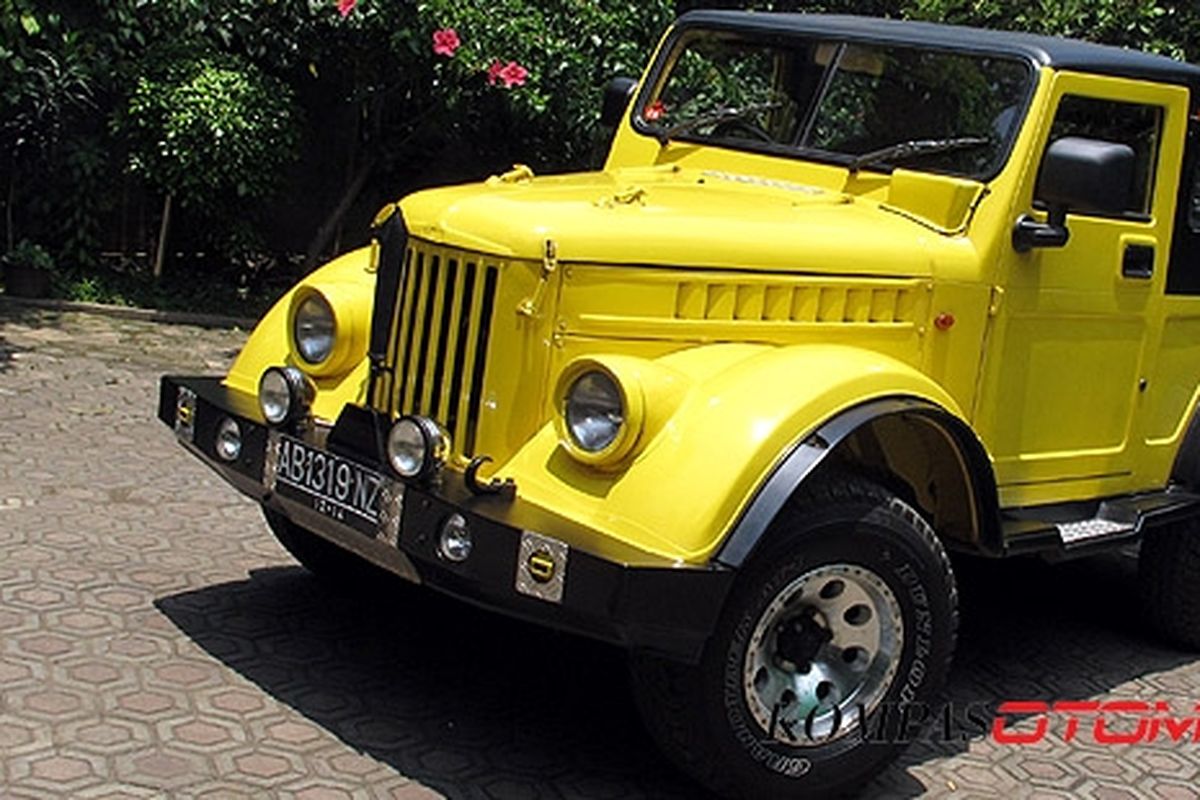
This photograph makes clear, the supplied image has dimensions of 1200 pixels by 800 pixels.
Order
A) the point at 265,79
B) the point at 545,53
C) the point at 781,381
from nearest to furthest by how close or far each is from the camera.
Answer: the point at 781,381 < the point at 545,53 < the point at 265,79

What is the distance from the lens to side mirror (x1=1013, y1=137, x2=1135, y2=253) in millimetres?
4312

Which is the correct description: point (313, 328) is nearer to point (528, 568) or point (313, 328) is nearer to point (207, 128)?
point (528, 568)

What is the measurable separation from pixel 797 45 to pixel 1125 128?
1052 millimetres

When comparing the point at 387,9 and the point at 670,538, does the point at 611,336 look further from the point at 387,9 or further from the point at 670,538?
the point at 387,9

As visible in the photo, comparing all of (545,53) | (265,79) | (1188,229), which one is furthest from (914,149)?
(265,79)

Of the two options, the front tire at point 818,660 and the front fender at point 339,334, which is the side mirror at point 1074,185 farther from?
the front fender at point 339,334

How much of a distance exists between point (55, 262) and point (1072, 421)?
7.20m

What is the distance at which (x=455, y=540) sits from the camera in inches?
145

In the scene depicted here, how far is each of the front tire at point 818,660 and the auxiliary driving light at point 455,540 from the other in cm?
48

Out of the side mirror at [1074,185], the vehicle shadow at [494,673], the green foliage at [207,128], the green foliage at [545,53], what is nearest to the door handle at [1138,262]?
the side mirror at [1074,185]

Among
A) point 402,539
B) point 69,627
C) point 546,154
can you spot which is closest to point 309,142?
point 546,154

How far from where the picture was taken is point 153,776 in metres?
3.75

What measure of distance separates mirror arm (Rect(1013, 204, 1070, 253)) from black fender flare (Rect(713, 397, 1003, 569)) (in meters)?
0.71

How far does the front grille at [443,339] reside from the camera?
13.0 feet
